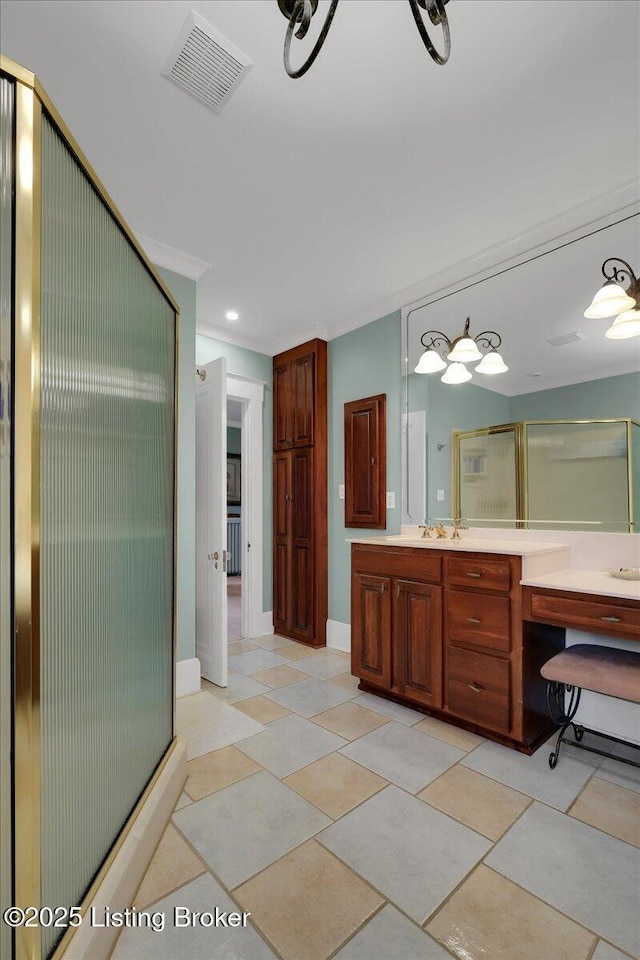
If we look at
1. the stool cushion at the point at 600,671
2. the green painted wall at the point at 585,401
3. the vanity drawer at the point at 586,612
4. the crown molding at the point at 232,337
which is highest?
the crown molding at the point at 232,337

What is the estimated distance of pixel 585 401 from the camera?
248cm

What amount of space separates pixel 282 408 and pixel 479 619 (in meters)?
2.67

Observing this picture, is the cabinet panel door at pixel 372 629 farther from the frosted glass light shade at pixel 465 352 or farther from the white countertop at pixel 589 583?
the frosted glass light shade at pixel 465 352

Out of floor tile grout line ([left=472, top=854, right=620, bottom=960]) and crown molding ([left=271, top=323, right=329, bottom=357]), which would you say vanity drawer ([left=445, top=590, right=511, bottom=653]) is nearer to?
floor tile grout line ([left=472, top=854, right=620, bottom=960])

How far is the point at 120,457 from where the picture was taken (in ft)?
4.53

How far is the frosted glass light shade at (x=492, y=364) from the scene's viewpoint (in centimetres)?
282

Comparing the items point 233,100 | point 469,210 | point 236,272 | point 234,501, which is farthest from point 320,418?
point 234,501

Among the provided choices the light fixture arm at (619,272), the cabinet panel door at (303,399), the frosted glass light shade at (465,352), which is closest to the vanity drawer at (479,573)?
the frosted glass light shade at (465,352)

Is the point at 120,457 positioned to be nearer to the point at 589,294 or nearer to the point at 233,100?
the point at 233,100

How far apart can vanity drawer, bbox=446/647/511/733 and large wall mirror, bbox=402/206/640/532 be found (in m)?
0.83

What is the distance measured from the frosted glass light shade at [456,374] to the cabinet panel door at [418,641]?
136 centimetres

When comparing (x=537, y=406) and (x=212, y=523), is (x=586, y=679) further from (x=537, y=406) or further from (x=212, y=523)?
(x=212, y=523)

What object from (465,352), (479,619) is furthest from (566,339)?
(479,619)

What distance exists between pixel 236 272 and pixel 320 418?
4.44 feet
